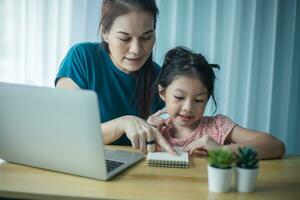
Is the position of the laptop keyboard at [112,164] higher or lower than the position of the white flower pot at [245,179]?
lower

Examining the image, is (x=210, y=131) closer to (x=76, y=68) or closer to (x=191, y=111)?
(x=191, y=111)

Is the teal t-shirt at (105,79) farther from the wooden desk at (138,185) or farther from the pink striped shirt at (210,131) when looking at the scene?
the wooden desk at (138,185)

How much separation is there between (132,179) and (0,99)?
386mm

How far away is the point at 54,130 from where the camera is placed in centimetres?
89

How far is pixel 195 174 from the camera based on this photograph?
3.21ft

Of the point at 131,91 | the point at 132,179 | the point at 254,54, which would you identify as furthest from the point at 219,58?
the point at 132,179

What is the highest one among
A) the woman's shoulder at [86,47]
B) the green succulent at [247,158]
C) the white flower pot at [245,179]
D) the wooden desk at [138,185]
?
the woman's shoulder at [86,47]

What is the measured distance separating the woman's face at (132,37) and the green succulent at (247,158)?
671 mm

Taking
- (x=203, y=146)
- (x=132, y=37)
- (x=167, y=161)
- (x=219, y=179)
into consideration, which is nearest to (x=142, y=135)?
(x=167, y=161)

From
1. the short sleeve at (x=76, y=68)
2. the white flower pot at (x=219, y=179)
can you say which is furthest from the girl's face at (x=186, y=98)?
the white flower pot at (x=219, y=179)

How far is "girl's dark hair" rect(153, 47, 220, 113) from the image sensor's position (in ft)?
4.39

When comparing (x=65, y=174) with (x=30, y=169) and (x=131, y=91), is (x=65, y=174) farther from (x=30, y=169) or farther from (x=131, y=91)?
(x=131, y=91)

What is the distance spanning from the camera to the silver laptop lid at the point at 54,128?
0.84m

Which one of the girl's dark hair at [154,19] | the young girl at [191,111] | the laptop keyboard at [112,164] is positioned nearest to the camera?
the laptop keyboard at [112,164]
